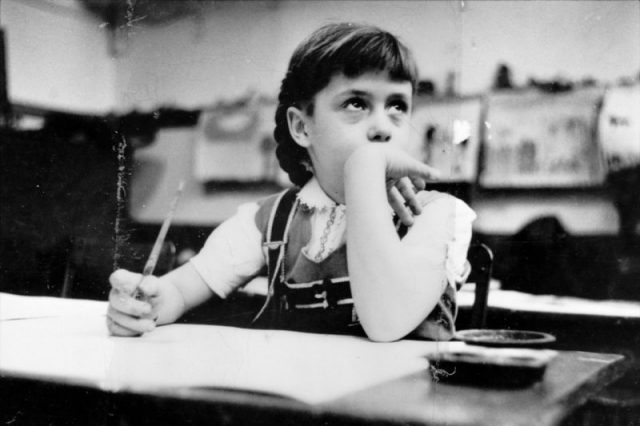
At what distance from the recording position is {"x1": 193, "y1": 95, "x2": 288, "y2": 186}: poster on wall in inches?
54.6

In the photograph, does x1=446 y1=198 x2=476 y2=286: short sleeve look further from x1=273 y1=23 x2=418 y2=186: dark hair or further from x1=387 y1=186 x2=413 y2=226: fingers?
x1=273 y1=23 x2=418 y2=186: dark hair

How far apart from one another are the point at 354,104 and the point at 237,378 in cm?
58

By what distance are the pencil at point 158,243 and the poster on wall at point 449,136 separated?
0.55m

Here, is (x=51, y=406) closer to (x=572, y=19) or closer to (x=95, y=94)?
(x=95, y=94)

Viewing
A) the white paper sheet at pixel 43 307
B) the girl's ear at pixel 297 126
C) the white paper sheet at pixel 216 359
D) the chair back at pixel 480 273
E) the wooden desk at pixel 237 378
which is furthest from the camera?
the white paper sheet at pixel 43 307

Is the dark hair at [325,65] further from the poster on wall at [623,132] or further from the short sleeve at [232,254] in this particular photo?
the poster on wall at [623,132]

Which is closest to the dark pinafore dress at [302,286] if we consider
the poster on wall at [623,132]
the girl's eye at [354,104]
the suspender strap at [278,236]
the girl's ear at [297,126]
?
the suspender strap at [278,236]

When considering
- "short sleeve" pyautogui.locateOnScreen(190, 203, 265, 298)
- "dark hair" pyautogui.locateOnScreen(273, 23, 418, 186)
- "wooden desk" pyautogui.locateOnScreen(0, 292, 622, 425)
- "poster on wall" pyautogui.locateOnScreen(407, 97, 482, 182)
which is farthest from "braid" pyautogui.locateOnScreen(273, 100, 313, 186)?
"wooden desk" pyautogui.locateOnScreen(0, 292, 622, 425)

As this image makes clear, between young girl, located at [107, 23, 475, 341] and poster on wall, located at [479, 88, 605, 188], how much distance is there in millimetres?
115

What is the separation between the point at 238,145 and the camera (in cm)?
142

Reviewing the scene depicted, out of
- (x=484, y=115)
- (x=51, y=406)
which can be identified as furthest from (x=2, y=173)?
(x=484, y=115)

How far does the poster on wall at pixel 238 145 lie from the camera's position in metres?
1.39

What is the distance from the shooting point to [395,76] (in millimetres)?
1268

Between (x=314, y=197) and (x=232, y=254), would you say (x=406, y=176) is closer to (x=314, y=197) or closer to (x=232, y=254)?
(x=314, y=197)
